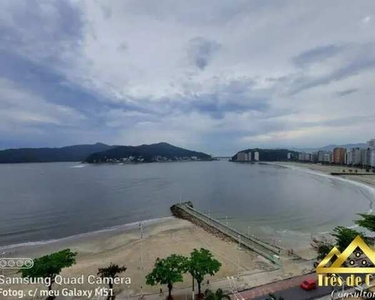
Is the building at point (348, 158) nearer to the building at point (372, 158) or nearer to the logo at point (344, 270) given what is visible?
the building at point (372, 158)

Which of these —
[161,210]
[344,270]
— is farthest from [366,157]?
[344,270]

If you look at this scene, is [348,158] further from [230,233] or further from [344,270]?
[344,270]

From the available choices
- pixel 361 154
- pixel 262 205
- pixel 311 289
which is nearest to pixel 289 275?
pixel 311 289

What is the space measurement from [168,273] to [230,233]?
20.6m

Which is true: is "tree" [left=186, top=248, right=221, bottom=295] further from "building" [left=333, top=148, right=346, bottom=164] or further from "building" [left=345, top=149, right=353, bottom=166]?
"building" [left=333, top=148, right=346, bottom=164]

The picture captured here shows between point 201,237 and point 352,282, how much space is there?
2004 centimetres

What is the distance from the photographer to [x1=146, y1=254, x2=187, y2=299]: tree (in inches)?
642

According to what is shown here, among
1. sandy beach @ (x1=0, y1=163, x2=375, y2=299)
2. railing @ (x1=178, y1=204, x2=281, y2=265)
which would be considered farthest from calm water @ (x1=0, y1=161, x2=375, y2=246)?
sandy beach @ (x1=0, y1=163, x2=375, y2=299)

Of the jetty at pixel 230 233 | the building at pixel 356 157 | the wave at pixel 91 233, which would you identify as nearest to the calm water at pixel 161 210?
the wave at pixel 91 233

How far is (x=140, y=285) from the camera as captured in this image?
21141 millimetres

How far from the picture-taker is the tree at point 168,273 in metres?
16.3

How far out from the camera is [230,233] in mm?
35719

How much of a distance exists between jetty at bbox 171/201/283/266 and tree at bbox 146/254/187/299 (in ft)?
35.8

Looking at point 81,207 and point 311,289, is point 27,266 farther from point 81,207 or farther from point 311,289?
point 81,207
